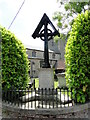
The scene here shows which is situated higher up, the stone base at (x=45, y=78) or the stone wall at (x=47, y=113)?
the stone base at (x=45, y=78)

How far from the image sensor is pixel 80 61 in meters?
4.10

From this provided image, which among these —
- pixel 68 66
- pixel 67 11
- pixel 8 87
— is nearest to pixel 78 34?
pixel 68 66

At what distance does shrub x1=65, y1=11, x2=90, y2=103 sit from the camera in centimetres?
404

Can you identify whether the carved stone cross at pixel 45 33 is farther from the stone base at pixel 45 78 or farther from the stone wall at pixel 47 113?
the stone wall at pixel 47 113

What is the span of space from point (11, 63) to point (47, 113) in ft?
7.12

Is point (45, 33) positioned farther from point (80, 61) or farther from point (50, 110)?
point (50, 110)

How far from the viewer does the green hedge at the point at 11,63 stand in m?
4.79

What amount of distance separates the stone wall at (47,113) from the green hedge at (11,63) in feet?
2.89

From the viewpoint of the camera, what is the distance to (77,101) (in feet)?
13.3

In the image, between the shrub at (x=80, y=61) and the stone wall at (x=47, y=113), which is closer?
the stone wall at (x=47, y=113)

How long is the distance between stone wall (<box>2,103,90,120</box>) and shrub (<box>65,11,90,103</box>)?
0.28 meters

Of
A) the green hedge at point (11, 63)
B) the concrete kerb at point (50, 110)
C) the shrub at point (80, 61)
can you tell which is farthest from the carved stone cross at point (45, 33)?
the concrete kerb at point (50, 110)

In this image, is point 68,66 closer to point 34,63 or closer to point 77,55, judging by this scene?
point 77,55

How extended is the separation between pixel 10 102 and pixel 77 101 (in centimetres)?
218
